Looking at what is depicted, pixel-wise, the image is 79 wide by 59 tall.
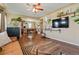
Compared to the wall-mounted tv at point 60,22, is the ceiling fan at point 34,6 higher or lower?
higher

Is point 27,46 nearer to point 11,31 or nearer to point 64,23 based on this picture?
point 11,31

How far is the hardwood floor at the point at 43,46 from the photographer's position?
1592 mm

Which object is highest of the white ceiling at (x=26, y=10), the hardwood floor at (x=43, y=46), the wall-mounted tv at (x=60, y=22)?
the white ceiling at (x=26, y=10)

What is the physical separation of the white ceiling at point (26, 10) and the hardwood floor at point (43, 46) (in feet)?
1.40

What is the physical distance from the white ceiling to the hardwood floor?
1.40ft

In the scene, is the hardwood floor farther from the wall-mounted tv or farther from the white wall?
the wall-mounted tv

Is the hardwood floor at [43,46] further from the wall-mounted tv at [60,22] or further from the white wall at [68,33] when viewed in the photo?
the wall-mounted tv at [60,22]

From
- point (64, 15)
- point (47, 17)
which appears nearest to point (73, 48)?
point (64, 15)

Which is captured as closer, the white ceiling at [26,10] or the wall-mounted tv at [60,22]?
the white ceiling at [26,10]

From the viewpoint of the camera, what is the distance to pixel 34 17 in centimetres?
165

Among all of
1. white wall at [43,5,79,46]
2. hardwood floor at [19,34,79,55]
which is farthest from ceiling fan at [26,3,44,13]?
hardwood floor at [19,34,79,55]

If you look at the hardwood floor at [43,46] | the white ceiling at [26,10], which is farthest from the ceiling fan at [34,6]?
the hardwood floor at [43,46]

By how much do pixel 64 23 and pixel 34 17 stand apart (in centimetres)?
59

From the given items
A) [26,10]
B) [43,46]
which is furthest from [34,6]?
[43,46]
